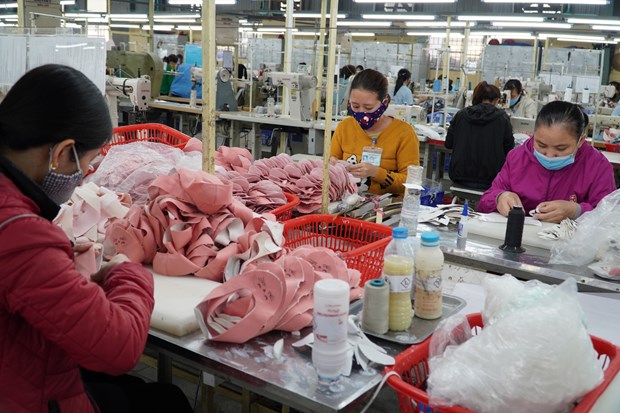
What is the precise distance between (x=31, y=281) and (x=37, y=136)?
31 cm

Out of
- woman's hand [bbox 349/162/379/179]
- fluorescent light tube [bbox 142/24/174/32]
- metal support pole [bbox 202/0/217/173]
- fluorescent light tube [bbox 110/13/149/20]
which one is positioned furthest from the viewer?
fluorescent light tube [bbox 142/24/174/32]

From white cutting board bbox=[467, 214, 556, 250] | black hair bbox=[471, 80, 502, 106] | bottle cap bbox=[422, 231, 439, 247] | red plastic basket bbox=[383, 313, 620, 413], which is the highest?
black hair bbox=[471, 80, 502, 106]

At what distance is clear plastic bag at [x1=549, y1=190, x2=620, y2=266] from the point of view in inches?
95.7

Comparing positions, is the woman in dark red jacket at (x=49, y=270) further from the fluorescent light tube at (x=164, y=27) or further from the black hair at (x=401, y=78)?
the fluorescent light tube at (x=164, y=27)

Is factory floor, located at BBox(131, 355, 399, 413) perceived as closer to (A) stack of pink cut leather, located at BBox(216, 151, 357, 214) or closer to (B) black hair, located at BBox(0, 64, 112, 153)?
(A) stack of pink cut leather, located at BBox(216, 151, 357, 214)

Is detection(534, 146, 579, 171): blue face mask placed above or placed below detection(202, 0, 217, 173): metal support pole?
below

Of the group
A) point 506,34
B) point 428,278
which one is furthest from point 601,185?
point 506,34

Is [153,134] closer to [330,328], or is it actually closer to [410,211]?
[410,211]

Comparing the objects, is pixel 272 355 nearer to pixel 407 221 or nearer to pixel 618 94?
pixel 407 221

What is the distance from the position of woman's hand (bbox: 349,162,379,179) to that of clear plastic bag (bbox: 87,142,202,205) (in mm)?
953

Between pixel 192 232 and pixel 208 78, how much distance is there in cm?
58

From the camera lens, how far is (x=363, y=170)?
11.9 feet

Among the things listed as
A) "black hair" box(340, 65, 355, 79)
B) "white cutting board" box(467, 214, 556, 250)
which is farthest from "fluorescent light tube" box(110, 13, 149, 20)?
"white cutting board" box(467, 214, 556, 250)

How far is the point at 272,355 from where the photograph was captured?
1569 millimetres
